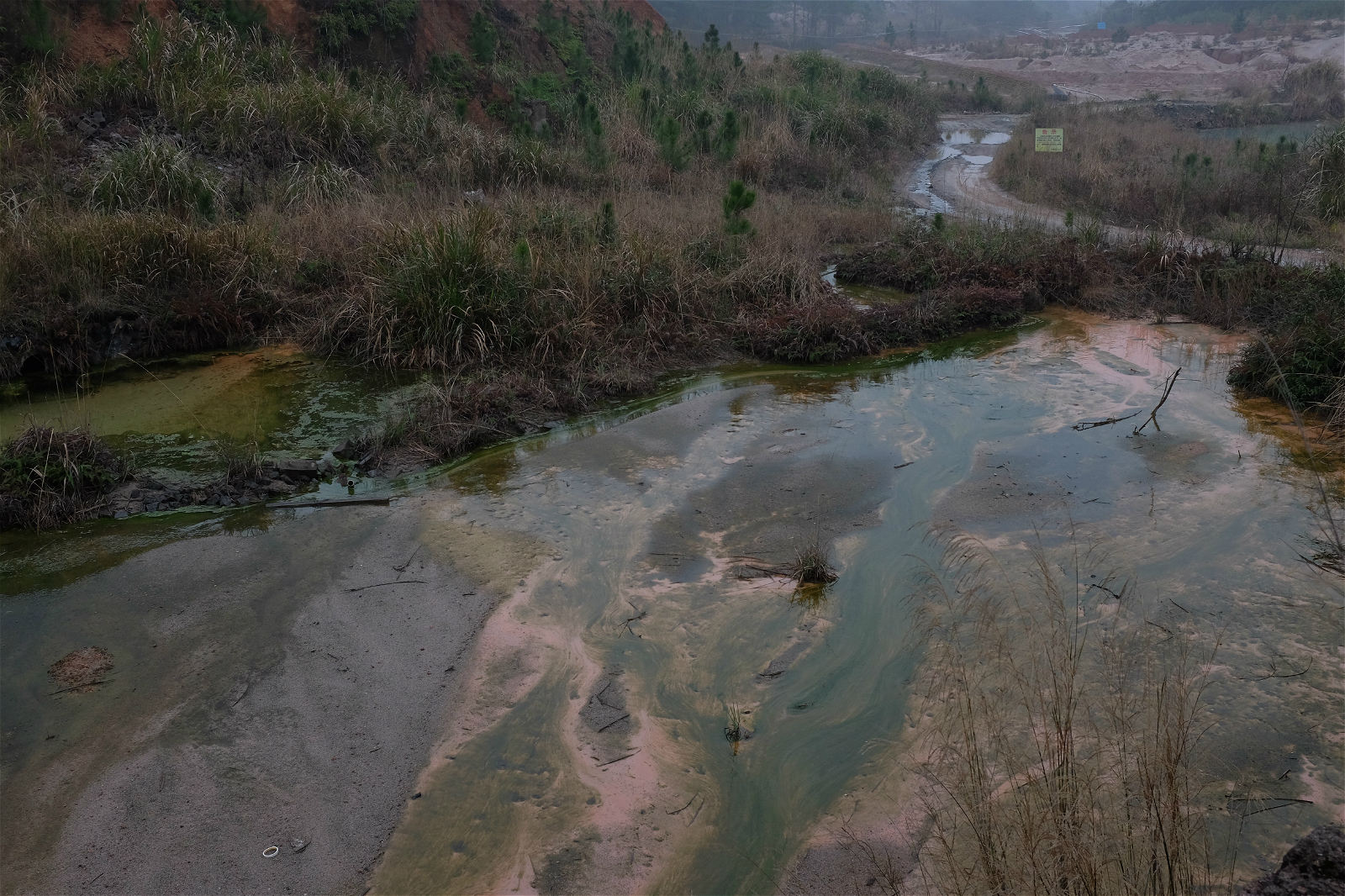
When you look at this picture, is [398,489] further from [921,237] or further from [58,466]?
[921,237]

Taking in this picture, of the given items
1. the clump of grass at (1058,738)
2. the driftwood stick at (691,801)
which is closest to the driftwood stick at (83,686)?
the driftwood stick at (691,801)

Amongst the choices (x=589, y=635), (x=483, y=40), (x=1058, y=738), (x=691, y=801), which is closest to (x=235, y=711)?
(x=589, y=635)

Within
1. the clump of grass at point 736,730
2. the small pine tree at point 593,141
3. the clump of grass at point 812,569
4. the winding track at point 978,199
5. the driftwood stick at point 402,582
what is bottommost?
the clump of grass at point 736,730

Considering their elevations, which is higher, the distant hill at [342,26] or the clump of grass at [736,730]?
the distant hill at [342,26]

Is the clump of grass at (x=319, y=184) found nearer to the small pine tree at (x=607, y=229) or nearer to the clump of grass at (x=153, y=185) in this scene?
the clump of grass at (x=153, y=185)

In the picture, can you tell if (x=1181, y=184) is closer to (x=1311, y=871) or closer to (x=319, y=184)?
(x=319, y=184)

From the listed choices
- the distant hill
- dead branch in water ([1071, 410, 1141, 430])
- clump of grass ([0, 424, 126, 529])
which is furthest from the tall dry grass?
the distant hill

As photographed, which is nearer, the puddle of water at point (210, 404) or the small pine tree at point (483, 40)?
the puddle of water at point (210, 404)
